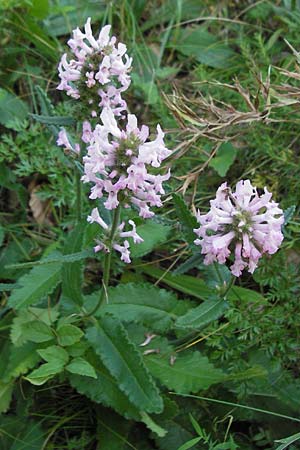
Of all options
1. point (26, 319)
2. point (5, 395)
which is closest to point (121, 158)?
point (26, 319)

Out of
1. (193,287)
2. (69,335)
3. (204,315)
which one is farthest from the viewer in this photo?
(193,287)

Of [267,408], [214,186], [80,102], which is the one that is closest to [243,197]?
[80,102]

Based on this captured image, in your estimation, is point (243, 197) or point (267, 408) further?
point (267, 408)

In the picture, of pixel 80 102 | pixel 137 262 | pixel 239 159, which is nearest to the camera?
pixel 80 102

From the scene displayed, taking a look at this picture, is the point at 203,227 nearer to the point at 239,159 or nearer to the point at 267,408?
the point at 267,408

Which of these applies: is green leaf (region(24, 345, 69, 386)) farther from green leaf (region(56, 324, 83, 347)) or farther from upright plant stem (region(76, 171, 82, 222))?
upright plant stem (region(76, 171, 82, 222))

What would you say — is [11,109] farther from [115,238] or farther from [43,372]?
[43,372]
